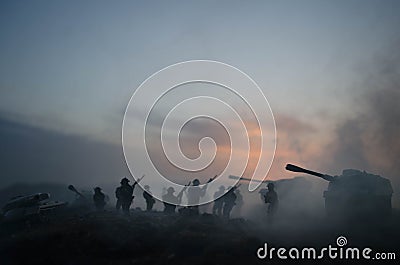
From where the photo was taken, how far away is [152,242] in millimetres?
Result: 17359

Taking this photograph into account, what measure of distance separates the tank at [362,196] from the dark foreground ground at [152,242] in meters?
2.64

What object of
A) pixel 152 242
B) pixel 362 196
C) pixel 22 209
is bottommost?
pixel 152 242

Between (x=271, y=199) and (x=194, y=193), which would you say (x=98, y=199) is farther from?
(x=271, y=199)

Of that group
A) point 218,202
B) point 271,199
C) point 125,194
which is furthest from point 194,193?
point 271,199

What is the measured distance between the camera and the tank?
82.7 feet

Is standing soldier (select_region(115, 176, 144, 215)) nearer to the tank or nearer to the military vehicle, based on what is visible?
the military vehicle

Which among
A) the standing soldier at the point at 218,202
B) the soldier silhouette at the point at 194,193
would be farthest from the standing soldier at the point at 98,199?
the standing soldier at the point at 218,202

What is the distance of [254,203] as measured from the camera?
52312 millimetres

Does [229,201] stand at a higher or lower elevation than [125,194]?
higher

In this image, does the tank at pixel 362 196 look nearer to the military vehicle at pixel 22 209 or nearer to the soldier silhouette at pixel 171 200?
the soldier silhouette at pixel 171 200

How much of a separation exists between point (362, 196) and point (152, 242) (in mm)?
16764

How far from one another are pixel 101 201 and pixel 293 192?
97.8 ft

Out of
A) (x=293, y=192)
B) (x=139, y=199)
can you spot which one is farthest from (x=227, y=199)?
(x=139, y=199)

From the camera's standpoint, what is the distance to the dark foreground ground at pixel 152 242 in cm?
1501
